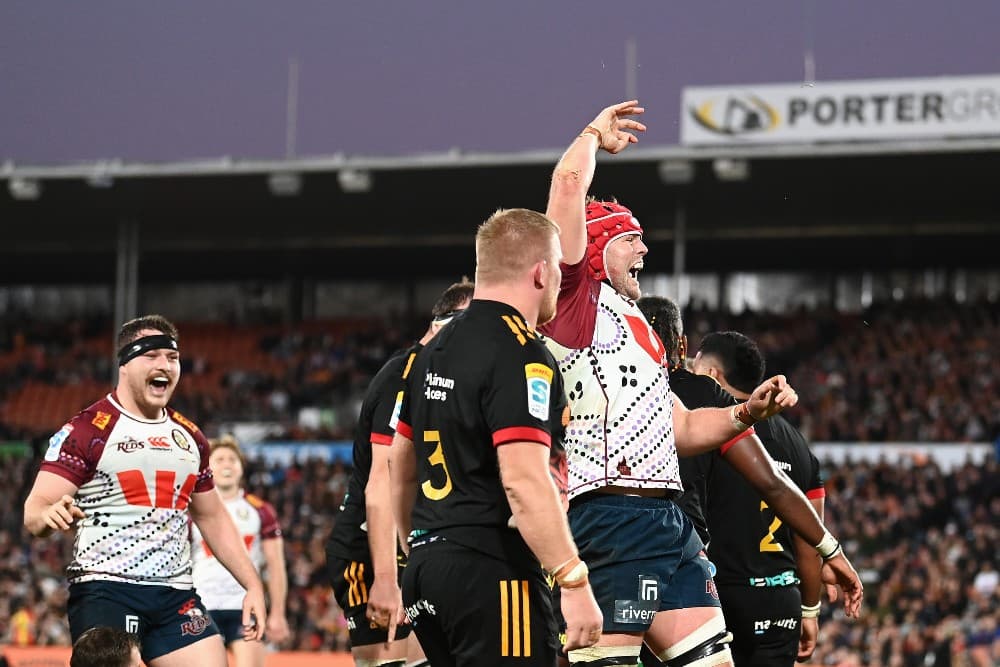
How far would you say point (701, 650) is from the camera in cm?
532

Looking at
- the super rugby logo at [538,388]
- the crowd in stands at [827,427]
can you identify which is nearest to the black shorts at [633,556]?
the super rugby logo at [538,388]

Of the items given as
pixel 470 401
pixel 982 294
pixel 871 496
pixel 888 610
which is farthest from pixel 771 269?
pixel 470 401

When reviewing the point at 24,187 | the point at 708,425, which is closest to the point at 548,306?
the point at 708,425

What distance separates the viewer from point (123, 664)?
5.83 m

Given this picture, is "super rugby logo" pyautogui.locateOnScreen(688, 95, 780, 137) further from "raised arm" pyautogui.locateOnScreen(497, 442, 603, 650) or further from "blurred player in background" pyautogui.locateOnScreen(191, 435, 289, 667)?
"raised arm" pyautogui.locateOnScreen(497, 442, 603, 650)

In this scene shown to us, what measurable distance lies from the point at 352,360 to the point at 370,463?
2493 centimetres

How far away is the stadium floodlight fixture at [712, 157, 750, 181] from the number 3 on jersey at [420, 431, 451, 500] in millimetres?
20160

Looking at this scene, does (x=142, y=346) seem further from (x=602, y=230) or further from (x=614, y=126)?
(x=614, y=126)

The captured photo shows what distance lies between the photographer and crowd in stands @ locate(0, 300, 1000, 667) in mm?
17328

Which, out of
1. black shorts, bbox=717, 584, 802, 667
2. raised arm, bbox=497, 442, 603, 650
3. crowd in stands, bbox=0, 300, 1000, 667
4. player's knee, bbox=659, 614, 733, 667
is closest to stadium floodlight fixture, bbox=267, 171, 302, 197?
crowd in stands, bbox=0, 300, 1000, 667

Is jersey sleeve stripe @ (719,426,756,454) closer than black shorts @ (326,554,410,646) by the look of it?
Yes

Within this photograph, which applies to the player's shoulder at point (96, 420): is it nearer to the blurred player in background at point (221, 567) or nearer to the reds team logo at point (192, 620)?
the reds team logo at point (192, 620)

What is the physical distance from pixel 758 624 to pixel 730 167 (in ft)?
59.1

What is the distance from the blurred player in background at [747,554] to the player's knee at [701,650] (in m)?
1.62
